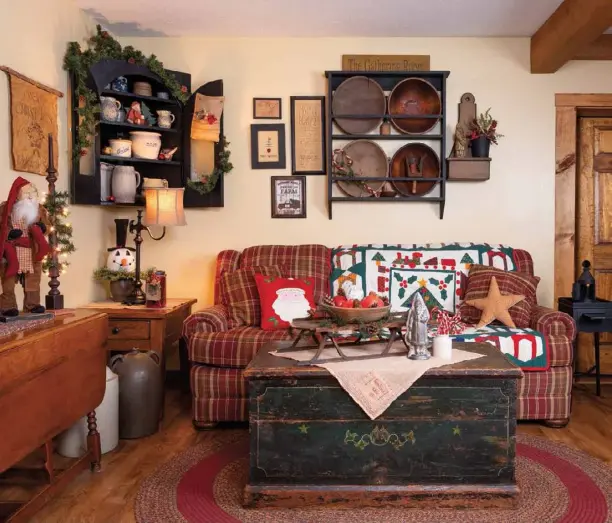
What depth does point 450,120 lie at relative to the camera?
3969mm

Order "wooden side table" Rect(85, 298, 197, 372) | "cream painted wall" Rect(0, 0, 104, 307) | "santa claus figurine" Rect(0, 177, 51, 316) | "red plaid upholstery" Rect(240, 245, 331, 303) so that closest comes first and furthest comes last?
"santa claus figurine" Rect(0, 177, 51, 316) < "cream painted wall" Rect(0, 0, 104, 307) < "wooden side table" Rect(85, 298, 197, 372) < "red plaid upholstery" Rect(240, 245, 331, 303)

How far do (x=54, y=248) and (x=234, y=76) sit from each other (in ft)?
6.29

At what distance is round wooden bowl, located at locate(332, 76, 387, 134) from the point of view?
3869mm

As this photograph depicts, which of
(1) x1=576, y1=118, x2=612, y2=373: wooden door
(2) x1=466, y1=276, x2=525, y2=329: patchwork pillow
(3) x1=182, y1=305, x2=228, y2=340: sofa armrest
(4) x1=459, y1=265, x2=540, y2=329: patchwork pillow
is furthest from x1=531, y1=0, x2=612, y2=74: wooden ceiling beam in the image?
(3) x1=182, y1=305, x2=228, y2=340: sofa armrest

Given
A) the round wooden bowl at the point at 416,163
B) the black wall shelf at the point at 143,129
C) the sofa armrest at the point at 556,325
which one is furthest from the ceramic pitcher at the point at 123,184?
the sofa armrest at the point at 556,325

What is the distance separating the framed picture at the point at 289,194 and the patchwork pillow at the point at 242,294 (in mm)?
558

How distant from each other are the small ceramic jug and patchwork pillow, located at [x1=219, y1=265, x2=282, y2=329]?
118cm

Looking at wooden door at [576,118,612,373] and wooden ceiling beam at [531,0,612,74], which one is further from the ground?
wooden ceiling beam at [531,0,612,74]

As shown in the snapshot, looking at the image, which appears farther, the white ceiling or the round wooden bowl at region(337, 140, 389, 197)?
the round wooden bowl at region(337, 140, 389, 197)

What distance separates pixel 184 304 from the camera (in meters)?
3.59

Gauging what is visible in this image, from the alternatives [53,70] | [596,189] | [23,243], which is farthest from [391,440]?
[596,189]

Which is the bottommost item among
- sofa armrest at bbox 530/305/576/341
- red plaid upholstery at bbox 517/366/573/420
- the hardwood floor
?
the hardwood floor

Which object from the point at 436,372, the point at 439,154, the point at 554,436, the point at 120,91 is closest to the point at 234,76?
the point at 120,91

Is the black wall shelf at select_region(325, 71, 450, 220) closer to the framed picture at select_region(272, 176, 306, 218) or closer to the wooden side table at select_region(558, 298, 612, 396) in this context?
the framed picture at select_region(272, 176, 306, 218)
